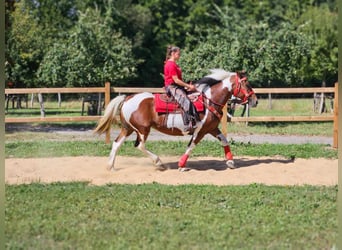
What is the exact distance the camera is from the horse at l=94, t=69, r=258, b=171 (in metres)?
8.52

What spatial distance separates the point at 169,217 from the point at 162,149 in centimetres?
560

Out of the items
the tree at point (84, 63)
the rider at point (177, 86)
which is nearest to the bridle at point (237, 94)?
the rider at point (177, 86)

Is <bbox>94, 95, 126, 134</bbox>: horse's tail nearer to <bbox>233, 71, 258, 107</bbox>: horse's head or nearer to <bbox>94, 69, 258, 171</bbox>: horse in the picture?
<bbox>94, 69, 258, 171</bbox>: horse

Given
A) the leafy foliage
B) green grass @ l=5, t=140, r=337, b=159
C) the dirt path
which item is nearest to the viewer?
the dirt path

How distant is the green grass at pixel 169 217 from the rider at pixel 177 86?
5.28 ft

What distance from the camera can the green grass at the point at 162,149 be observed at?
1045 centimetres

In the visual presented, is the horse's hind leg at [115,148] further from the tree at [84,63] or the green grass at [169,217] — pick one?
the tree at [84,63]

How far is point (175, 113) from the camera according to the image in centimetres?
852

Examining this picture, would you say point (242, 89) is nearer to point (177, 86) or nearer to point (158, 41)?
point (177, 86)

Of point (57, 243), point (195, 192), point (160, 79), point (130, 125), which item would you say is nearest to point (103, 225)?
point (57, 243)

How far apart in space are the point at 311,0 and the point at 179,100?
36895 mm

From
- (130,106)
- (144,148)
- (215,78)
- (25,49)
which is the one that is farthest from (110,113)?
(25,49)

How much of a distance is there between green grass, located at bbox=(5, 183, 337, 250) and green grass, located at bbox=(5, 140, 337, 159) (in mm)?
3214

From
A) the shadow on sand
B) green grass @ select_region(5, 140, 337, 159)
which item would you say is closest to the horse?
the shadow on sand
